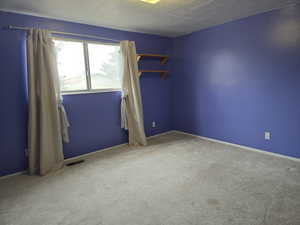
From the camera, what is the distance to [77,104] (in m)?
3.06

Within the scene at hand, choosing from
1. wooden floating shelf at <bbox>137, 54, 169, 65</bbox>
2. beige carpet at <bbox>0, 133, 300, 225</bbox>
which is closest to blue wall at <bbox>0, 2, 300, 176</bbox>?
wooden floating shelf at <bbox>137, 54, 169, 65</bbox>

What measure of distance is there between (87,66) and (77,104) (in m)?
0.68

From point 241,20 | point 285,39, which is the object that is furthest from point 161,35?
point 285,39

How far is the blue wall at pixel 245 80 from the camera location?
2682 mm

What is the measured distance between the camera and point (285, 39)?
265 centimetres

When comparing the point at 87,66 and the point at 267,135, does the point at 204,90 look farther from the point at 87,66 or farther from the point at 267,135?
the point at 87,66

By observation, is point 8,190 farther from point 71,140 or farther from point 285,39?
point 285,39

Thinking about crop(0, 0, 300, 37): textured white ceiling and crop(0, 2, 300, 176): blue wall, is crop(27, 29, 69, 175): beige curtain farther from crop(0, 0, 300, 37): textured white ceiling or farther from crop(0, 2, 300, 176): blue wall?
crop(0, 0, 300, 37): textured white ceiling

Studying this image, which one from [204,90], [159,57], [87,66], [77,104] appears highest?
[159,57]

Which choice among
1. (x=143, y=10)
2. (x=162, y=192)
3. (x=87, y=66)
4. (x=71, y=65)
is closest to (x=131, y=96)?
(x=87, y=66)

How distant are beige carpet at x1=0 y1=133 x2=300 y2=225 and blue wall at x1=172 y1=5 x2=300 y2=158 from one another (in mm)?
523

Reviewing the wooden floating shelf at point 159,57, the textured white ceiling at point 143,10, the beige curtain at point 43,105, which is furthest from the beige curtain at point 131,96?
the beige curtain at point 43,105

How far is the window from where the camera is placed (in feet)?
9.64

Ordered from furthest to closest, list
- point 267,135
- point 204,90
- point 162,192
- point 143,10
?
point 204,90
point 267,135
point 143,10
point 162,192
